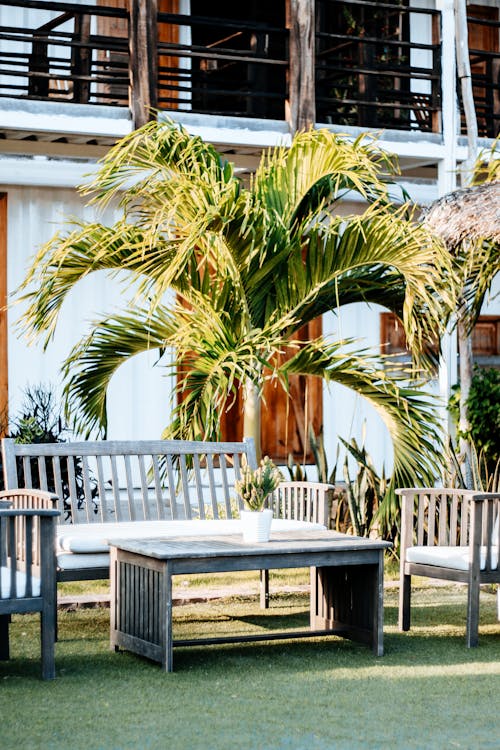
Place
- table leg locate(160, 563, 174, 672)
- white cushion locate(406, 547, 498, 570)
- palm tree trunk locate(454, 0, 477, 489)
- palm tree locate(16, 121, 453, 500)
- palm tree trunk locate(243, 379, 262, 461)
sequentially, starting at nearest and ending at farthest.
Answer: table leg locate(160, 563, 174, 672)
white cushion locate(406, 547, 498, 570)
palm tree locate(16, 121, 453, 500)
palm tree trunk locate(243, 379, 262, 461)
palm tree trunk locate(454, 0, 477, 489)

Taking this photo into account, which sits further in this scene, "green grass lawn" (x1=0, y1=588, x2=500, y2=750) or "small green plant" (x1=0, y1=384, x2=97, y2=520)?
"small green plant" (x1=0, y1=384, x2=97, y2=520)

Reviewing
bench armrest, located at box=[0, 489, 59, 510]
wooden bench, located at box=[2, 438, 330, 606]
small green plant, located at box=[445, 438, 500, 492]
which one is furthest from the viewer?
small green plant, located at box=[445, 438, 500, 492]

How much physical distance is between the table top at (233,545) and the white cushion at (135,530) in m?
0.17

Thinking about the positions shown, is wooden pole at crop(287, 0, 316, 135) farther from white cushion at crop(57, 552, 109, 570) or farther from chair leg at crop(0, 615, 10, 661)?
chair leg at crop(0, 615, 10, 661)

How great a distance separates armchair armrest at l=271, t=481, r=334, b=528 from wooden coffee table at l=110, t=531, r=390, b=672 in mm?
554

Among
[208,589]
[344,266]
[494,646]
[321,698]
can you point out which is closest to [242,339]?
[344,266]

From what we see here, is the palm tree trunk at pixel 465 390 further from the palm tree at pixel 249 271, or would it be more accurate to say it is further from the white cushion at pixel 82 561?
the white cushion at pixel 82 561

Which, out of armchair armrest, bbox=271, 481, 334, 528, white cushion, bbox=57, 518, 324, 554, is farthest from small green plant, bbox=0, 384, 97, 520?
armchair armrest, bbox=271, 481, 334, 528

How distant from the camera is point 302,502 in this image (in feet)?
23.9

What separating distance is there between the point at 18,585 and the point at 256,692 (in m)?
1.12

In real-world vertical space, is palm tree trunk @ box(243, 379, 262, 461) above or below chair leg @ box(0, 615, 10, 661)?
above

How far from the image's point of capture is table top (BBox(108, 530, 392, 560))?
18.5 ft

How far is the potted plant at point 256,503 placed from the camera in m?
6.00

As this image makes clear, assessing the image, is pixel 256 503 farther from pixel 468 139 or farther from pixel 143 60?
pixel 468 139
